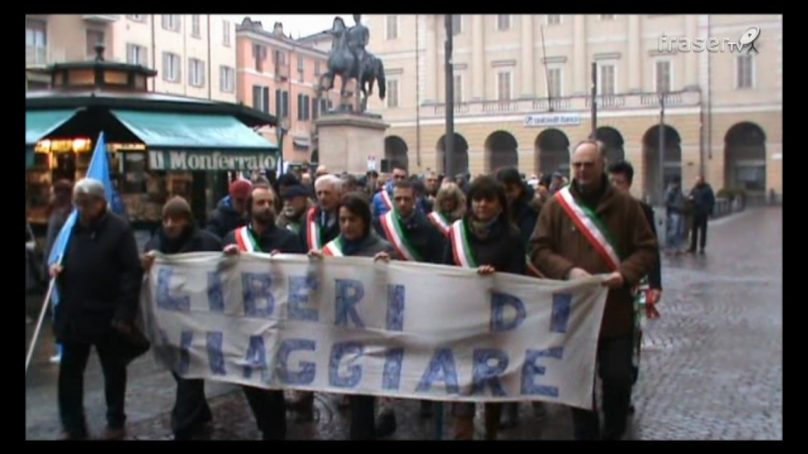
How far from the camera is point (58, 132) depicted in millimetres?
16016

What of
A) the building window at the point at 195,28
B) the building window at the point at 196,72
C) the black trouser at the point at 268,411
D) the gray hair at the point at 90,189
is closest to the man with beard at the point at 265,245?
the black trouser at the point at 268,411

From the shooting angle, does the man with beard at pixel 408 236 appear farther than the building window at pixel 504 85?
No

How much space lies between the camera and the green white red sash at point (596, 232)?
251 inches

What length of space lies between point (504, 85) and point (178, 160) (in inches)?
2224

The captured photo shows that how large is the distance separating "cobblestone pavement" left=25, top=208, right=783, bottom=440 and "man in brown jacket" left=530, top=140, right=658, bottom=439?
1.03 metres

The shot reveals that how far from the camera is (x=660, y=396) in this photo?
28.6ft

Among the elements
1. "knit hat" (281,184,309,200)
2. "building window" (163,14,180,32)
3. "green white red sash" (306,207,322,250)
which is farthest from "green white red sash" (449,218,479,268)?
"building window" (163,14,180,32)

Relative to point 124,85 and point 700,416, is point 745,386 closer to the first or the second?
point 700,416

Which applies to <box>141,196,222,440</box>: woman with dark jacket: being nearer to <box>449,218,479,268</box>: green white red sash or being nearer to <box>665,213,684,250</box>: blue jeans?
<box>449,218,479,268</box>: green white red sash

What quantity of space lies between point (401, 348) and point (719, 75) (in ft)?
201

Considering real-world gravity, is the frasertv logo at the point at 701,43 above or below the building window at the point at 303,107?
above

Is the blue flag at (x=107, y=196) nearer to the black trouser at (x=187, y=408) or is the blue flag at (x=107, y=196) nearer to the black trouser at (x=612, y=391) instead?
the black trouser at (x=187, y=408)

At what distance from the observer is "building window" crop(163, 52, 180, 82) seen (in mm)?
60081

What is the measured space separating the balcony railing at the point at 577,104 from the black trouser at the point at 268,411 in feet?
185
